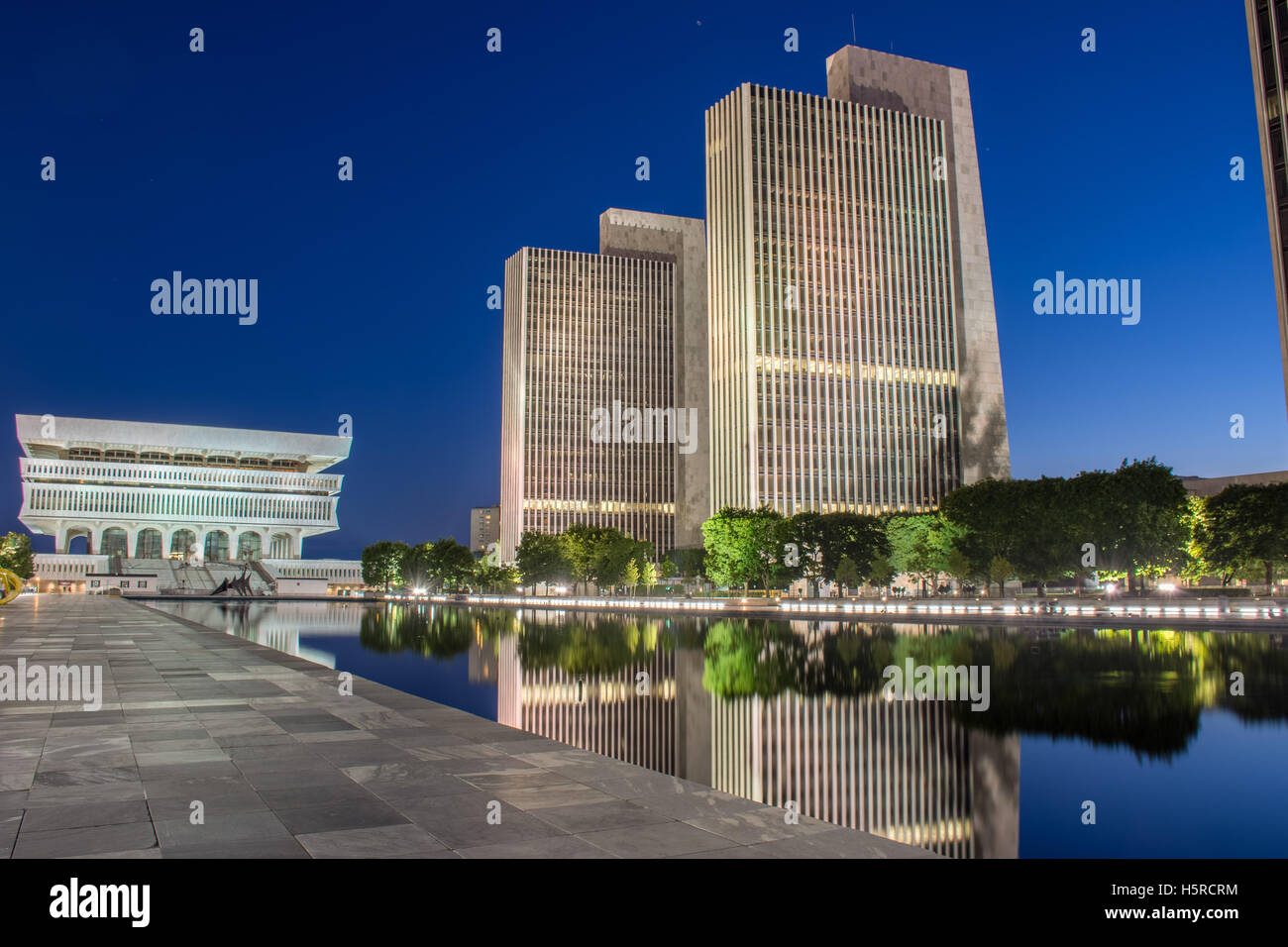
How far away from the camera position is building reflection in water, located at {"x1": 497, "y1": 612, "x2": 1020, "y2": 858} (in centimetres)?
1141

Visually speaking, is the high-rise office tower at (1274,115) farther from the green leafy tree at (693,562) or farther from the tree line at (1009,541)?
the green leafy tree at (693,562)

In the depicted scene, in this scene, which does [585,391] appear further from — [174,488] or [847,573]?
[847,573]

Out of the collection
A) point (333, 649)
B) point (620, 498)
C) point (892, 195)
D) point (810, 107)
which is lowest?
point (333, 649)

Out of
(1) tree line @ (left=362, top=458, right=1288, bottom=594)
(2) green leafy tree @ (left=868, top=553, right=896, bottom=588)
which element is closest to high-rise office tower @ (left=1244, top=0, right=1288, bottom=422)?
(1) tree line @ (left=362, top=458, right=1288, bottom=594)

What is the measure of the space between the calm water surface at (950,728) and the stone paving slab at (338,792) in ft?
9.24

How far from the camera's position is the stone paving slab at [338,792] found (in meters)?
7.80

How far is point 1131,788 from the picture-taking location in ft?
41.1

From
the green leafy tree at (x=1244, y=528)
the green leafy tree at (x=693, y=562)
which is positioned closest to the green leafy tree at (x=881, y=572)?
the green leafy tree at (x=1244, y=528)

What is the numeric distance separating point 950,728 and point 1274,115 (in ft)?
224

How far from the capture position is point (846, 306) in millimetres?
132875

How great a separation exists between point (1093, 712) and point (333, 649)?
1069 inches

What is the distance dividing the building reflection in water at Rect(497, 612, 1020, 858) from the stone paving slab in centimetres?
247
